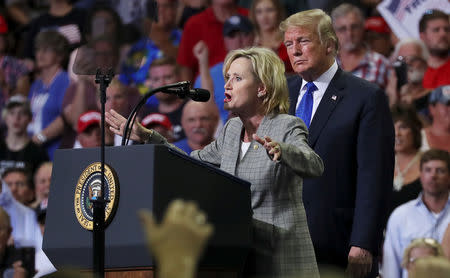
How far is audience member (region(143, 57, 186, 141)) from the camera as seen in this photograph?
5988mm

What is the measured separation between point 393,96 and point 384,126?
2484 millimetres

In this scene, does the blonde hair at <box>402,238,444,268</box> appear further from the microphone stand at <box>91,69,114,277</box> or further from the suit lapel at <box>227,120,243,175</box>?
the microphone stand at <box>91,69,114,277</box>

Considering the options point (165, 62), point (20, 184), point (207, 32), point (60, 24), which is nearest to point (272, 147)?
point (165, 62)

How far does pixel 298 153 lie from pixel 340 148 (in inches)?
35.2

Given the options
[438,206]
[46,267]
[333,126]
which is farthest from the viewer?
[438,206]

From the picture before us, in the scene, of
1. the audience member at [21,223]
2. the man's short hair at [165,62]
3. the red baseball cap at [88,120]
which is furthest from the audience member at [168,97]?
the audience member at [21,223]

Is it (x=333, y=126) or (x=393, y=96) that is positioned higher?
(x=393, y=96)

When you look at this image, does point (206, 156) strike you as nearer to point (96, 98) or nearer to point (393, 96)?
point (393, 96)

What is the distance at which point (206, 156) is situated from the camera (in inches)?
115

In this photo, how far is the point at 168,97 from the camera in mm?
6137

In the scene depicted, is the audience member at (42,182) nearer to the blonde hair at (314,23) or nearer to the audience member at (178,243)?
the blonde hair at (314,23)

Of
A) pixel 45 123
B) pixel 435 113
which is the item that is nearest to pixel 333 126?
pixel 435 113

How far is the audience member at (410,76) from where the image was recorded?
5781mm

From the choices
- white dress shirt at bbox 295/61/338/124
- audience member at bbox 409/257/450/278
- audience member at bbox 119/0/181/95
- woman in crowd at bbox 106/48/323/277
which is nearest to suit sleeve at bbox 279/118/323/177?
woman in crowd at bbox 106/48/323/277
